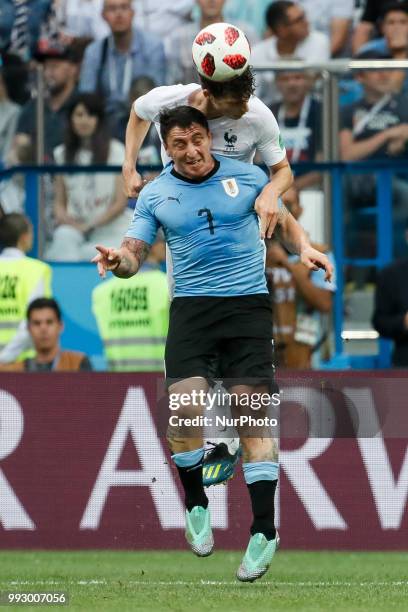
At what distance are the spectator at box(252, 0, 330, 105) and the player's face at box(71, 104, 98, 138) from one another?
6.34 ft

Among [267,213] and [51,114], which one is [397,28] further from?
[267,213]

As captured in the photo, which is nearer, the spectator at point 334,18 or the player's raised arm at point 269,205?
the player's raised arm at point 269,205

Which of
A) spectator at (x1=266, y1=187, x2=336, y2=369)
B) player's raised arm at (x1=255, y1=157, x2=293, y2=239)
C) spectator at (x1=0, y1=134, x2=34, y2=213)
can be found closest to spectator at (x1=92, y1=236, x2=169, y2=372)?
spectator at (x1=266, y1=187, x2=336, y2=369)

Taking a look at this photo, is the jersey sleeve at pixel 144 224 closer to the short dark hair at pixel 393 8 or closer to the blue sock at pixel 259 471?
the blue sock at pixel 259 471

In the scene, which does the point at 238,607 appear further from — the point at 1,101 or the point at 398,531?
the point at 1,101

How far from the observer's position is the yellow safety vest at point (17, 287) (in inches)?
477

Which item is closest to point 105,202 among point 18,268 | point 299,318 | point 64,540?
point 18,268

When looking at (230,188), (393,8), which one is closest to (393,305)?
(393,8)

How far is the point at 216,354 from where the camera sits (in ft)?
26.9

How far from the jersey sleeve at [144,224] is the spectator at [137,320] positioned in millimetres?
3665

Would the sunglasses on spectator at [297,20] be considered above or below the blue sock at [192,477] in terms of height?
above

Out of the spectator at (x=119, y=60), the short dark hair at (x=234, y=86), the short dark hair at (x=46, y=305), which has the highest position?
the spectator at (x=119, y=60)

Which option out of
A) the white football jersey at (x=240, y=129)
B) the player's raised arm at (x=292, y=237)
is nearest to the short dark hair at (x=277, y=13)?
the white football jersey at (x=240, y=129)

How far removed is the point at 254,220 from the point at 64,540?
3305 mm
